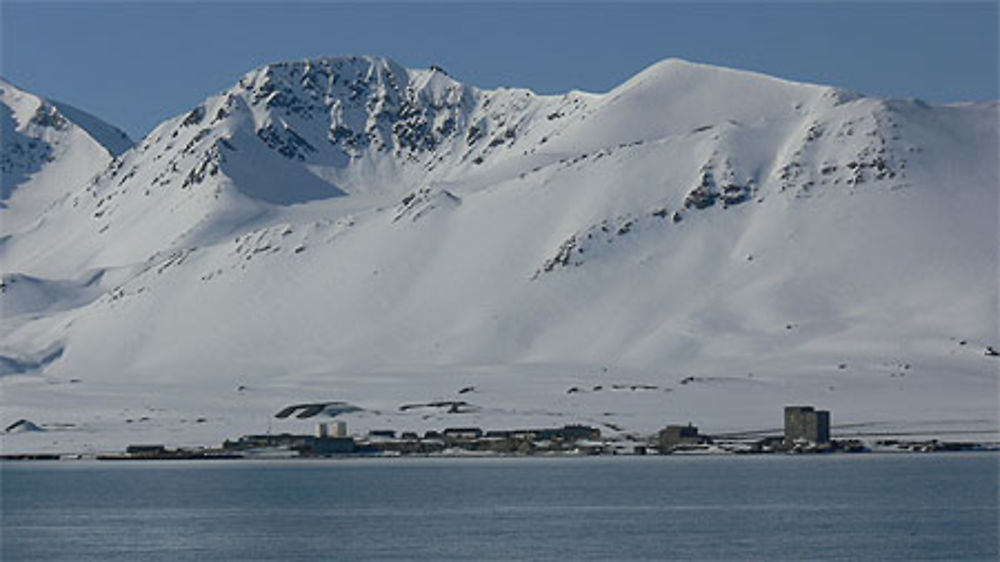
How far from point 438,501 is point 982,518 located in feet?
136

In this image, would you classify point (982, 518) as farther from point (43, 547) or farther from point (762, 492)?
point (43, 547)

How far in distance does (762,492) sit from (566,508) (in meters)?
20.3

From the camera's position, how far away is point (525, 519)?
5768 inches

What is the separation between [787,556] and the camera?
395 ft

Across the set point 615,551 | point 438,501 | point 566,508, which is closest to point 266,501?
point 438,501

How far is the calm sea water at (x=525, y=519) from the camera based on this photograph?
125750mm

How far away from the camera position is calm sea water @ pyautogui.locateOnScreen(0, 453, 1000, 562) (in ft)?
413

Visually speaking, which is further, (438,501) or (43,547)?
(438,501)

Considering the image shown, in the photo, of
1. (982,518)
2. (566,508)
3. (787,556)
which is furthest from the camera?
(566,508)


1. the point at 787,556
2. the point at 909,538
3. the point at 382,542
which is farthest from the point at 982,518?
the point at 382,542

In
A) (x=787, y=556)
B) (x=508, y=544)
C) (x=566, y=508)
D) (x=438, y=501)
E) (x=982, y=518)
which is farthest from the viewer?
(x=438, y=501)

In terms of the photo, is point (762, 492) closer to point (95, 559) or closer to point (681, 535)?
point (681, 535)

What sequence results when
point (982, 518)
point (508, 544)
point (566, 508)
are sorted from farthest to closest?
point (566, 508) → point (982, 518) → point (508, 544)

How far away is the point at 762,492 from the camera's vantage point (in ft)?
558
